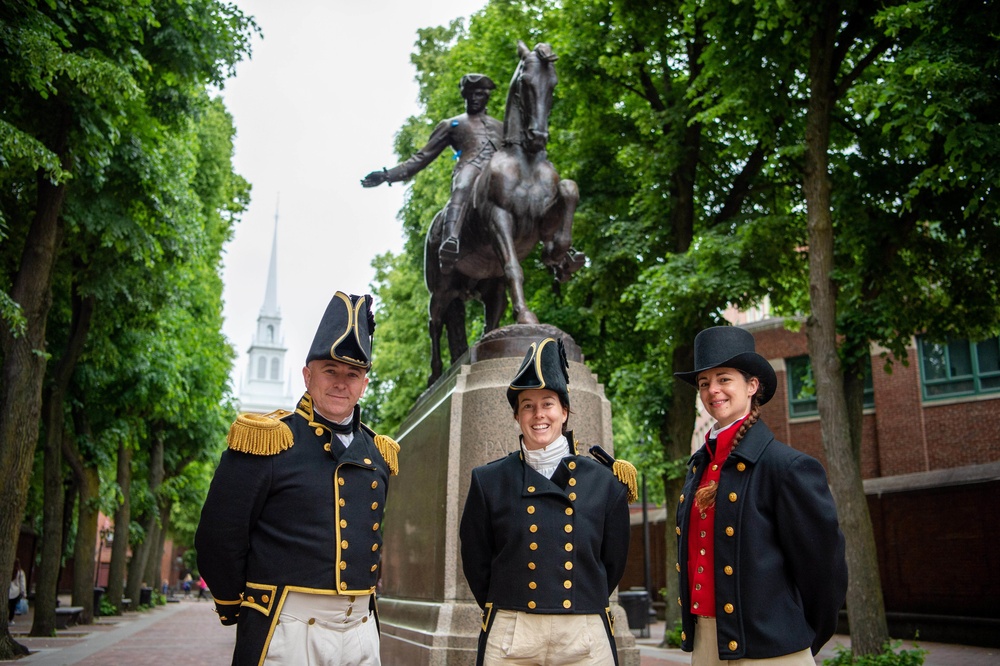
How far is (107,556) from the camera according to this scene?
6178 centimetres

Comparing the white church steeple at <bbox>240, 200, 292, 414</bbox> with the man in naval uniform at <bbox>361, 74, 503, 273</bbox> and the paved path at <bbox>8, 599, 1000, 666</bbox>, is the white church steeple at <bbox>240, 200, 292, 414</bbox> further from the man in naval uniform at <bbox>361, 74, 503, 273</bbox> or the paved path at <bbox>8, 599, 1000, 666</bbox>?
the man in naval uniform at <bbox>361, 74, 503, 273</bbox>

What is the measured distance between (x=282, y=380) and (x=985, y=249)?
161 m

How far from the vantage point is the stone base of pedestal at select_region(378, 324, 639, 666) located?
7.05 meters

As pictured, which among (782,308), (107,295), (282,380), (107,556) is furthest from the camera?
(282,380)

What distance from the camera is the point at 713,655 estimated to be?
366 cm

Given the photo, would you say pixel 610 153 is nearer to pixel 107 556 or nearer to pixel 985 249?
pixel 985 249

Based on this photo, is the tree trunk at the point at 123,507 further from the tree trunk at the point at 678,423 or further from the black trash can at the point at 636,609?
the tree trunk at the point at 678,423

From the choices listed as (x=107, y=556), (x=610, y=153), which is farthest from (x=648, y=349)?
(x=107, y=556)

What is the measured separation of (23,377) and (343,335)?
437 inches

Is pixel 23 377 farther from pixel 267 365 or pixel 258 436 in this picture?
pixel 267 365

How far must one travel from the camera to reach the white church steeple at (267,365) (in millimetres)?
161250

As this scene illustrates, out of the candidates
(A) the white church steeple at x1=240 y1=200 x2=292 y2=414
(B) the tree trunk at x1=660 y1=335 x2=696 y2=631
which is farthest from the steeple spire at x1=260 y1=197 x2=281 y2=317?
(B) the tree trunk at x1=660 y1=335 x2=696 y2=631

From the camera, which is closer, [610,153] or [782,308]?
[782,308]

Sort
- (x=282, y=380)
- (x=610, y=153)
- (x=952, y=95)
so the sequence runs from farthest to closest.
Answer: (x=282, y=380) → (x=610, y=153) → (x=952, y=95)
